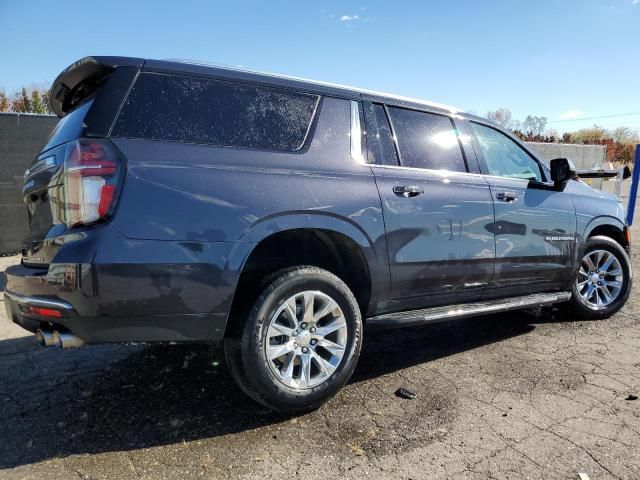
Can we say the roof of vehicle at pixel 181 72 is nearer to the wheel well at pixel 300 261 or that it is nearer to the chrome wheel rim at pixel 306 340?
the wheel well at pixel 300 261

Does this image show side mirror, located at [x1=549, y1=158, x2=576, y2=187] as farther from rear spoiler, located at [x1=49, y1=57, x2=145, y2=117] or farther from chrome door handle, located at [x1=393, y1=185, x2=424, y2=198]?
rear spoiler, located at [x1=49, y1=57, x2=145, y2=117]

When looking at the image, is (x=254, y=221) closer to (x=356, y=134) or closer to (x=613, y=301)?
(x=356, y=134)

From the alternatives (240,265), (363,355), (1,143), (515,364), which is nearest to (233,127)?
(240,265)

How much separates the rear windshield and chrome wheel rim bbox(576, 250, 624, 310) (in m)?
4.37

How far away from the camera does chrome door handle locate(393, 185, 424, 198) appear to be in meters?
3.23

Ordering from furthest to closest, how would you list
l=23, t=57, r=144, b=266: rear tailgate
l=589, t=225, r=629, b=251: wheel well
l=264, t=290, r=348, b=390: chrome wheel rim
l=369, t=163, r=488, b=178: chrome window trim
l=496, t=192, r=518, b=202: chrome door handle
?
l=589, t=225, r=629, b=251: wheel well < l=496, t=192, r=518, b=202: chrome door handle < l=369, t=163, r=488, b=178: chrome window trim < l=264, t=290, r=348, b=390: chrome wheel rim < l=23, t=57, r=144, b=266: rear tailgate

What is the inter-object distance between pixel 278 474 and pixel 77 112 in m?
2.18

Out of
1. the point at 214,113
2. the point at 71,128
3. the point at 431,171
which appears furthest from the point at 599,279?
the point at 71,128

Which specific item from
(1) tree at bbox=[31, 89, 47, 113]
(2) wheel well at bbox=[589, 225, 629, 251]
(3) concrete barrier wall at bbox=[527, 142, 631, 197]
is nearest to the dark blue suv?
(2) wheel well at bbox=[589, 225, 629, 251]

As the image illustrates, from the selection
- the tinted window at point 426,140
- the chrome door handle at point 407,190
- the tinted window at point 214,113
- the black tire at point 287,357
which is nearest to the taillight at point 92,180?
the tinted window at point 214,113

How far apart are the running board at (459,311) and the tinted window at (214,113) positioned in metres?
1.27

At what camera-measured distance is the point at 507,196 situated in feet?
12.9

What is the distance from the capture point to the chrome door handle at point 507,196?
3.86m

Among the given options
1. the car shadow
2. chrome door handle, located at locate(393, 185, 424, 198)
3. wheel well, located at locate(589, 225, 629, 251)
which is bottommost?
the car shadow
